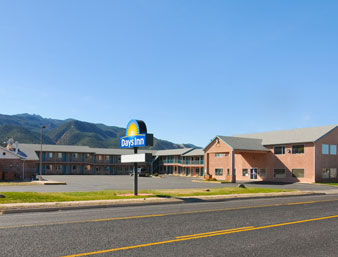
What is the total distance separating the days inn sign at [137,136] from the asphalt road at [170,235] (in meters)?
8.41

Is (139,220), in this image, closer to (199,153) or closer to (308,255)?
(308,255)

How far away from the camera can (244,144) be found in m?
51.9

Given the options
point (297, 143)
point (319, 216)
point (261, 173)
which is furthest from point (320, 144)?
point (319, 216)

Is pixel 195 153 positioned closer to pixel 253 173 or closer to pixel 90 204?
pixel 253 173

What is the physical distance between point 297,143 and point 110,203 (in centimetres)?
3815

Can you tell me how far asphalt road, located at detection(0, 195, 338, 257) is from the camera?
786cm

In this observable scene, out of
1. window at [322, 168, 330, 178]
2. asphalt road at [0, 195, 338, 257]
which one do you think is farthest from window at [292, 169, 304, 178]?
asphalt road at [0, 195, 338, 257]

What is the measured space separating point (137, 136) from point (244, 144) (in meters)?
32.7

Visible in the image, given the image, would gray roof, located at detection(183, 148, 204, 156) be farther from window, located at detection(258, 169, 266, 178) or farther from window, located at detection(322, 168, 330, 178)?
window, located at detection(322, 168, 330, 178)

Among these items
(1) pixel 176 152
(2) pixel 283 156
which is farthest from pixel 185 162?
(2) pixel 283 156

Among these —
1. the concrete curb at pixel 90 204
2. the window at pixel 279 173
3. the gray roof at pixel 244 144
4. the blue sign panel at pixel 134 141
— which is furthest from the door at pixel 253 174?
the blue sign panel at pixel 134 141

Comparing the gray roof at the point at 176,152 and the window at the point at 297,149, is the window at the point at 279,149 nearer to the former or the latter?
the window at the point at 297,149

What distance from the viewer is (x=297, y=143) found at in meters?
48.6

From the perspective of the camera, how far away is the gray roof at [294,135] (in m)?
47.9
